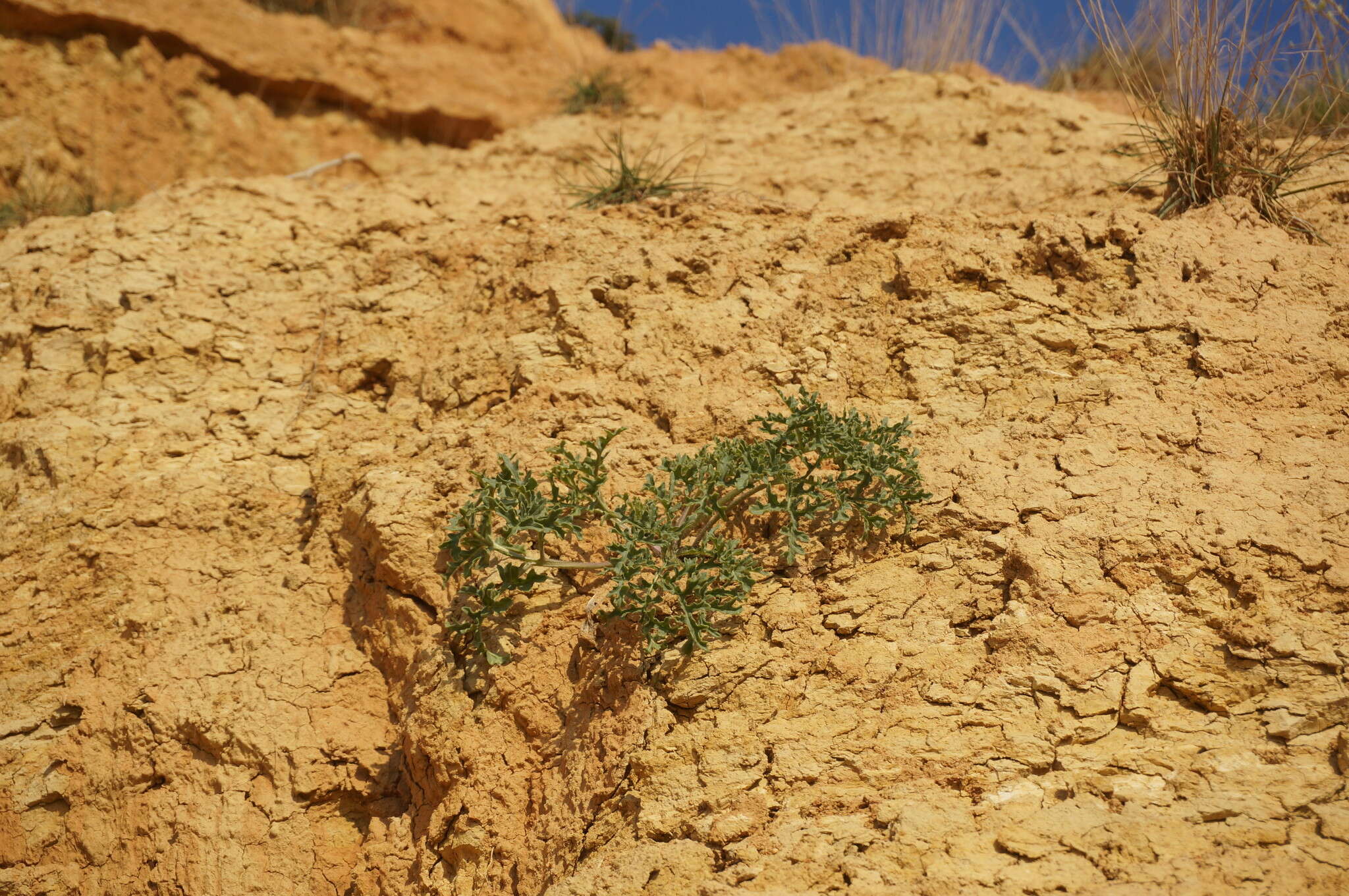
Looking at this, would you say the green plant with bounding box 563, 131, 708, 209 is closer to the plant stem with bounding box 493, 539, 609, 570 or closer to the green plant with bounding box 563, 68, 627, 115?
the green plant with bounding box 563, 68, 627, 115

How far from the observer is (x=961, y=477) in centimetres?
289

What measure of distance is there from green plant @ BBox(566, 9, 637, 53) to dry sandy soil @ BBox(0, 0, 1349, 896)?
5550mm

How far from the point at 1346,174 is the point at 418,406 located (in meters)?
3.45

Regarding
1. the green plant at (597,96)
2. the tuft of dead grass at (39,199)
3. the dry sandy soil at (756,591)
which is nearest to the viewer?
the dry sandy soil at (756,591)

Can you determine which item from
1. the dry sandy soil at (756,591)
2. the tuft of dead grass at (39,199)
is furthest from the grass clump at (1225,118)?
the tuft of dead grass at (39,199)

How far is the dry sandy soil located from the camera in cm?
229

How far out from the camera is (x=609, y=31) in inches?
378

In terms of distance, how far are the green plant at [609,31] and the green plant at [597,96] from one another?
3630 millimetres

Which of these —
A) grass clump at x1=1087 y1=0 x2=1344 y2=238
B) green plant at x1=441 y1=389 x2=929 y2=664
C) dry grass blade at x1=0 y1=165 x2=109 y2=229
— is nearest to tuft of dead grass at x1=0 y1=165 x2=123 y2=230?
dry grass blade at x1=0 y1=165 x2=109 y2=229

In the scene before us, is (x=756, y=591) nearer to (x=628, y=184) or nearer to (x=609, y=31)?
(x=628, y=184)

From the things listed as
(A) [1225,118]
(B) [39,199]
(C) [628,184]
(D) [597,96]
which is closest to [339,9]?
(D) [597,96]

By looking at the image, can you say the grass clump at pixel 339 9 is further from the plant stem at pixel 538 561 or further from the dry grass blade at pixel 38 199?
the plant stem at pixel 538 561

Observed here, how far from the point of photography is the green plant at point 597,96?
5910mm

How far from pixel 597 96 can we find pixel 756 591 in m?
4.06
